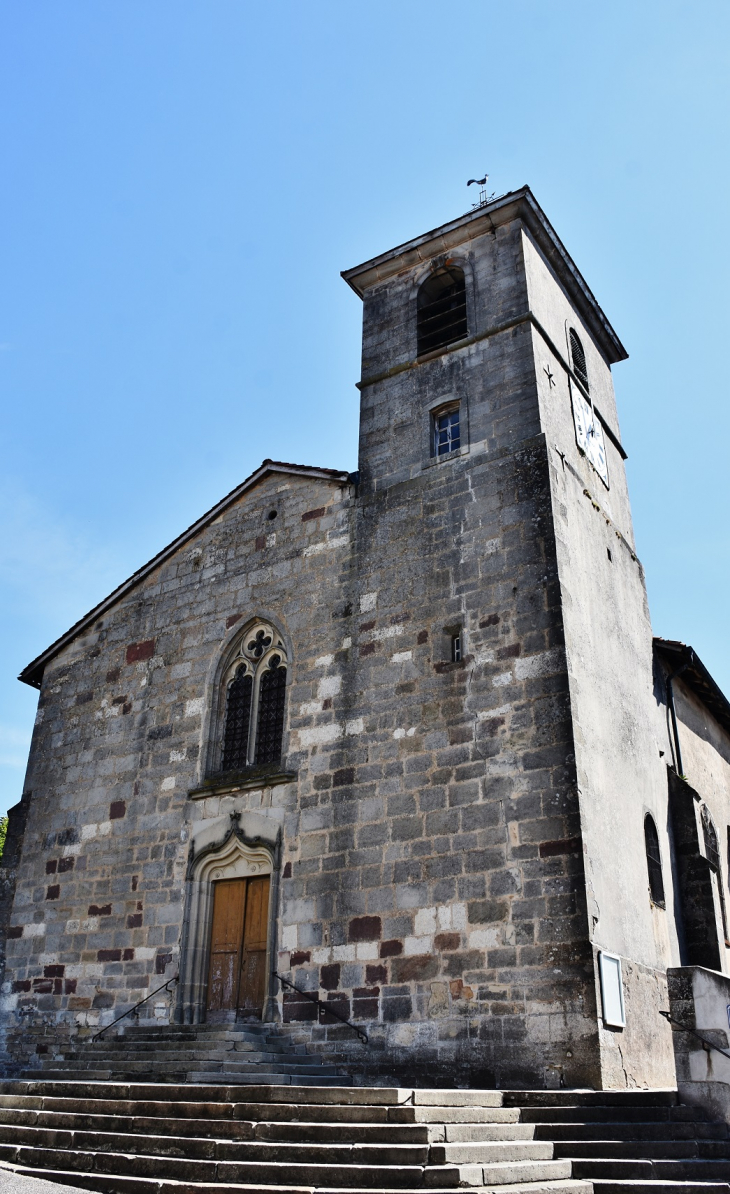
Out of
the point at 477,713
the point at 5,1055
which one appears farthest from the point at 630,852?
the point at 5,1055

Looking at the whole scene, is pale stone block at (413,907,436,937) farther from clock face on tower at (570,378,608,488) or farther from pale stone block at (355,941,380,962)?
clock face on tower at (570,378,608,488)

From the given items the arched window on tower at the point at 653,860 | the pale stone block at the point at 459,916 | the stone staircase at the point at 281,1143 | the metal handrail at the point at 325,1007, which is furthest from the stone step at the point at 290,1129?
the arched window on tower at the point at 653,860

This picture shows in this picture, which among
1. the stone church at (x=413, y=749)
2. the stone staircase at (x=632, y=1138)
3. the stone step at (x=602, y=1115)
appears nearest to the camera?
the stone staircase at (x=632, y=1138)

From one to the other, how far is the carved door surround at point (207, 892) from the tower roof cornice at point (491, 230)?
844cm

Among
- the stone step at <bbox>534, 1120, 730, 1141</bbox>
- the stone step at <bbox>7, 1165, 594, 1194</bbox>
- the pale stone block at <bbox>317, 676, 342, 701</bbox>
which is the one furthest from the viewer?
the pale stone block at <bbox>317, 676, 342, 701</bbox>

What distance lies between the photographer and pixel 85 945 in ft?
44.7

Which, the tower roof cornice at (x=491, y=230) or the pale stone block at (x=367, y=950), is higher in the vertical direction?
the tower roof cornice at (x=491, y=230)

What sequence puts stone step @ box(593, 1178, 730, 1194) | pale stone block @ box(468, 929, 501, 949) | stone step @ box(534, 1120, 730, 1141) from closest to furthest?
stone step @ box(593, 1178, 730, 1194), stone step @ box(534, 1120, 730, 1141), pale stone block @ box(468, 929, 501, 949)

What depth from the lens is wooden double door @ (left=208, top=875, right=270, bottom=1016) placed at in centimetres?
1216

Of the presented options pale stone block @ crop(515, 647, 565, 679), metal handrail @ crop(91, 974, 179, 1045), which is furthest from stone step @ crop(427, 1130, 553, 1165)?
metal handrail @ crop(91, 974, 179, 1045)

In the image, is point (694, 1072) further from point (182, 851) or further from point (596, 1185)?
point (182, 851)

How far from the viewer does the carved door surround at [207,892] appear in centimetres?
1229

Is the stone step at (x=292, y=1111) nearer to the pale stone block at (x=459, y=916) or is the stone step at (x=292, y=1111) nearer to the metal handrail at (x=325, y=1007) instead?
the pale stone block at (x=459, y=916)

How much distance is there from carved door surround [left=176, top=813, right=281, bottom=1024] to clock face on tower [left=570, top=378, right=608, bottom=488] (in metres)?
6.69
